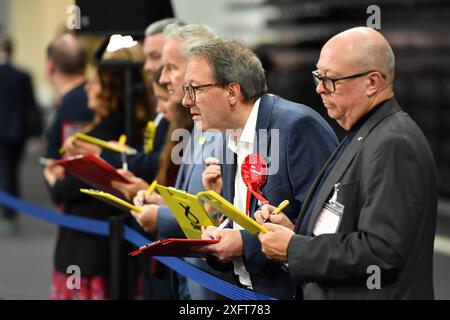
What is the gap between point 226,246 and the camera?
423 centimetres

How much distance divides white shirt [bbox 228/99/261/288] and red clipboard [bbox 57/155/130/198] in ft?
3.81

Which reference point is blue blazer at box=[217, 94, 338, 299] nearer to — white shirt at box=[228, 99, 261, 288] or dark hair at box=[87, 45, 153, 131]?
white shirt at box=[228, 99, 261, 288]

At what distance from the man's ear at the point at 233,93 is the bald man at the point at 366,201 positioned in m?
0.59

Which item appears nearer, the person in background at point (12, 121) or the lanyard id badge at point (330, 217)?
the lanyard id badge at point (330, 217)

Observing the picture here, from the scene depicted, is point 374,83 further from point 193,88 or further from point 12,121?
point 12,121

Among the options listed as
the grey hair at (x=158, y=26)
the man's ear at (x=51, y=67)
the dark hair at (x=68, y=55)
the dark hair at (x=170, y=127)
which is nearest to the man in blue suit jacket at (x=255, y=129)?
the dark hair at (x=170, y=127)

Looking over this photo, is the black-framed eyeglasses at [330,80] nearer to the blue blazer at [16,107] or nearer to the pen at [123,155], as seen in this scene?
the pen at [123,155]

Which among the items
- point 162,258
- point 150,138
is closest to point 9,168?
point 150,138

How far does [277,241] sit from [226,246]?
51cm

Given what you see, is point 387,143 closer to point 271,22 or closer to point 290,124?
point 290,124

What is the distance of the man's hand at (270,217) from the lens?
405 centimetres

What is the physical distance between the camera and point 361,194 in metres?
3.60
